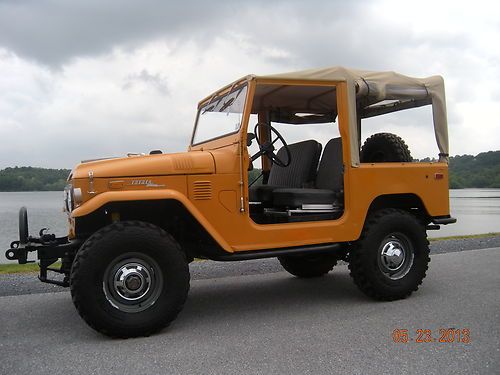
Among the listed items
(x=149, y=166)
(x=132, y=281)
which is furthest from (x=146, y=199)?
(x=132, y=281)

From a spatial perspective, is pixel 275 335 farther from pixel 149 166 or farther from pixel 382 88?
pixel 382 88

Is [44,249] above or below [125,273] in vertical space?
above

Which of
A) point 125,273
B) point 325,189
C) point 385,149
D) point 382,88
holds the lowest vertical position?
point 125,273

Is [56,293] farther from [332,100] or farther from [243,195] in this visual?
[332,100]

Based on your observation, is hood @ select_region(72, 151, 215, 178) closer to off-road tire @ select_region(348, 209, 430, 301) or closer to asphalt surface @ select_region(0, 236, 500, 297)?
off-road tire @ select_region(348, 209, 430, 301)

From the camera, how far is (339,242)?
5.09 meters

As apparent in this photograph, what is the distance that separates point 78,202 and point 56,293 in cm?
197

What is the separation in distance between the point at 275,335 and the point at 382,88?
2.84 metres

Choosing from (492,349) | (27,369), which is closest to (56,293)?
(27,369)

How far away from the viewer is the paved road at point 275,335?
3.38 metres

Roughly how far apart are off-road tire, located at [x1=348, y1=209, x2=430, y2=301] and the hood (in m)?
1.83

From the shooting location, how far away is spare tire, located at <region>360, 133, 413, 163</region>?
18.5 ft

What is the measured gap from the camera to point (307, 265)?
643 cm

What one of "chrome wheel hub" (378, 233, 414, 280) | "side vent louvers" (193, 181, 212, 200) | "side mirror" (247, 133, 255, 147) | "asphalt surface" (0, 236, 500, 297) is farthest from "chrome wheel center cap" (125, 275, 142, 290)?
"chrome wheel hub" (378, 233, 414, 280)
